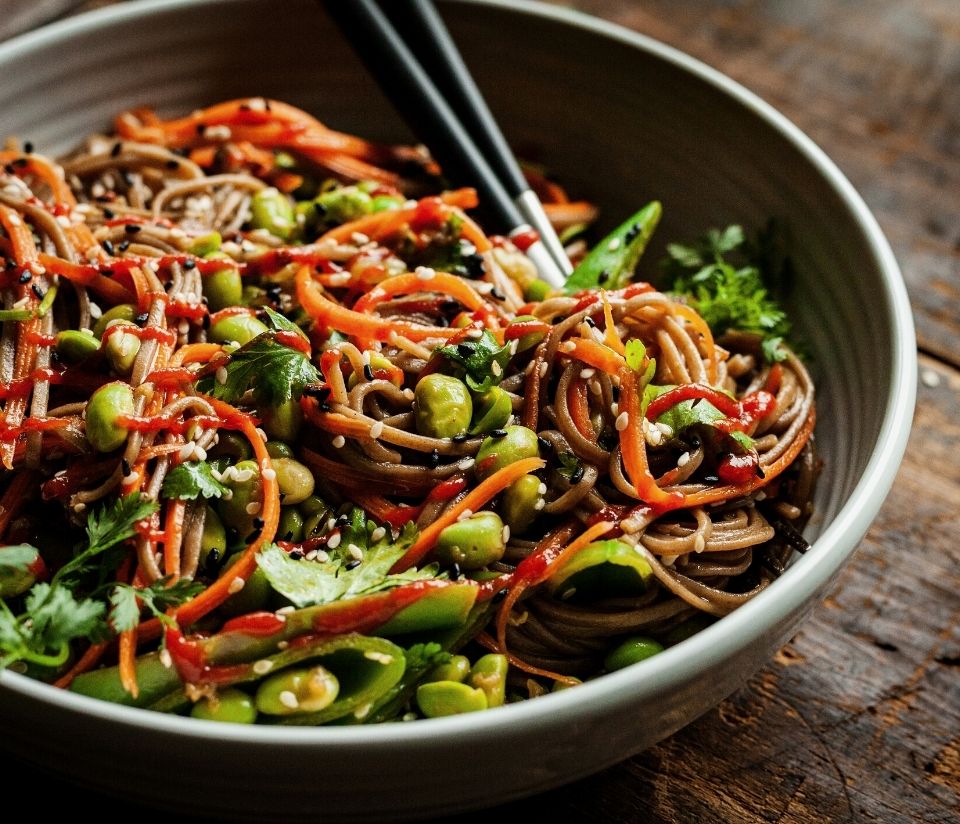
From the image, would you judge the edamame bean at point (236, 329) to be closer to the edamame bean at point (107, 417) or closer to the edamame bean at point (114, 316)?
the edamame bean at point (114, 316)

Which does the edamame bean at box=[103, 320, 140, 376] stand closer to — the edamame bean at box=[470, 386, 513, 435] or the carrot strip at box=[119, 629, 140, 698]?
the carrot strip at box=[119, 629, 140, 698]

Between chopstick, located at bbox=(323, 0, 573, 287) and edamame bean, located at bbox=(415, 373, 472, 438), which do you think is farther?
chopstick, located at bbox=(323, 0, 573, 287)

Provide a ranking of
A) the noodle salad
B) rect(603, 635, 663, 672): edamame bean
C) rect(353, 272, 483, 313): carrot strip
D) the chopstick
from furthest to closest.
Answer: the chopstick < rect(353, 272, 483, 313): carrot strip < rect(603, 635, 663, 672): edamame bean < the noodle salad

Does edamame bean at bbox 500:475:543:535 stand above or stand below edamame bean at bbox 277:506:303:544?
below

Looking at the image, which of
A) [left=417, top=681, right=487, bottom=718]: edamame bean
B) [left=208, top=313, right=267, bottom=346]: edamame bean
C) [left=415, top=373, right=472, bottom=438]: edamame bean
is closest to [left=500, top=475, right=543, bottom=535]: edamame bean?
[left=415, top=373, right=472, bottom=438]: edamame bean

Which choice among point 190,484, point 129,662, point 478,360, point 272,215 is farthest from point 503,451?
point 272,215

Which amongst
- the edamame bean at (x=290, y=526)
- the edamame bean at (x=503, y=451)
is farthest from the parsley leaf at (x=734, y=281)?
the edamame bean at (x=290, y=526)

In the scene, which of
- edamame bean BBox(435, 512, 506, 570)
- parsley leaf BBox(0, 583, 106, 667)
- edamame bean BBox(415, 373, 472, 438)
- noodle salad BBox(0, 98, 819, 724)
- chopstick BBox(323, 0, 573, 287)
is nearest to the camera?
parsley leaf BBox(0, 583, 106, 667)
